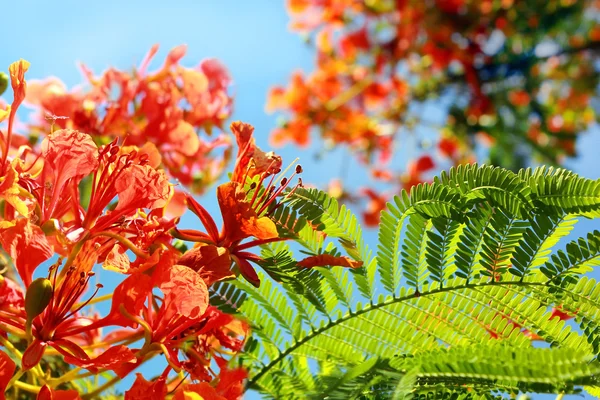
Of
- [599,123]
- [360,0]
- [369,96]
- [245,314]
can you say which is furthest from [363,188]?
[245,314]

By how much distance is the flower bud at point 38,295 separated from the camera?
647mm

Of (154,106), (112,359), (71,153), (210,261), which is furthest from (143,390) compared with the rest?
(154,106)

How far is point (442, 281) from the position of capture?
81 centimetres

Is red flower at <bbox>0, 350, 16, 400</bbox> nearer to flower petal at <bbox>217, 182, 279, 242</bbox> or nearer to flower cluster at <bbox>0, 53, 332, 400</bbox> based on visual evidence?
flower cluster at <bbox>0, 53, 332, 400</bbox>

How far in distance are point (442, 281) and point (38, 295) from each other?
0.44 meters

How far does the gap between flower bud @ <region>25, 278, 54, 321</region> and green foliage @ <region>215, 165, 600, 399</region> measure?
243 millimetres

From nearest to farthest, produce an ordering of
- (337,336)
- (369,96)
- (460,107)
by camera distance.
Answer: (337,336) → (460,107) → (369,96)

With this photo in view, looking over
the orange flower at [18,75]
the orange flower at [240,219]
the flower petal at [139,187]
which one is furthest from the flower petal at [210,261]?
the orange flower at [18,75]

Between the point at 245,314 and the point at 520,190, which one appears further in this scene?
the point at 245,314

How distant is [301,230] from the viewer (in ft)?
2.65

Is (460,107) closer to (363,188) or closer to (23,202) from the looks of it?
(363,188)

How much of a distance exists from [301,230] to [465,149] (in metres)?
4.56

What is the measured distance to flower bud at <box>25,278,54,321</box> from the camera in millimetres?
647

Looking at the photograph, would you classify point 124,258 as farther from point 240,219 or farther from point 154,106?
point 154,106
